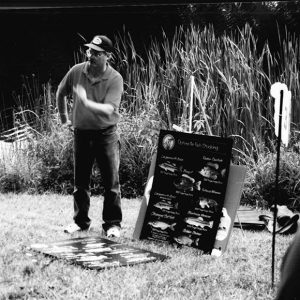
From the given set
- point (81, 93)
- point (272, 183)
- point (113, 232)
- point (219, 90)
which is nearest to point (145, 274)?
point (113, 232)

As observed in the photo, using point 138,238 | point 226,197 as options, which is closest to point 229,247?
point 226,197

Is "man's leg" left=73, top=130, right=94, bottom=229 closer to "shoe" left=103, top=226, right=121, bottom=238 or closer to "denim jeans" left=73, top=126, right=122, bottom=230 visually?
"denim jeans" left=73, top=126, right=122, bottom=230

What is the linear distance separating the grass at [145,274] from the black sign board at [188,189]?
0.15m

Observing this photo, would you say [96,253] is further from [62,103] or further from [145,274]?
[62,103]

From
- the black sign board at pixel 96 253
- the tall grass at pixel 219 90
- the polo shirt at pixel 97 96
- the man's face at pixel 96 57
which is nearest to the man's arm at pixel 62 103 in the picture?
the polo shirt at pixel 97 96

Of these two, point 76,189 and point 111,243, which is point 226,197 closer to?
point 111,243

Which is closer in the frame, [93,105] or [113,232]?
[93,105]

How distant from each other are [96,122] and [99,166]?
46 cm

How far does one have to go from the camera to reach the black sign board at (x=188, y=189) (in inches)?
214

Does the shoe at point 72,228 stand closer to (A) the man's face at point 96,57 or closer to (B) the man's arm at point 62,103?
(B) the man's arm at point 62,103

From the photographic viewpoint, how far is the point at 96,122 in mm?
5770

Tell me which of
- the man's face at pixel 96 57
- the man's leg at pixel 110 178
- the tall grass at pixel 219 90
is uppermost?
the man's face at pixel 96 57

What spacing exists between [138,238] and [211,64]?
3.84 metres

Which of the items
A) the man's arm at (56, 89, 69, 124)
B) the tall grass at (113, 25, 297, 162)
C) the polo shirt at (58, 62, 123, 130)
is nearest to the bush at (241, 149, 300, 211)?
the tall grass at (113, 25, 297, 162)
